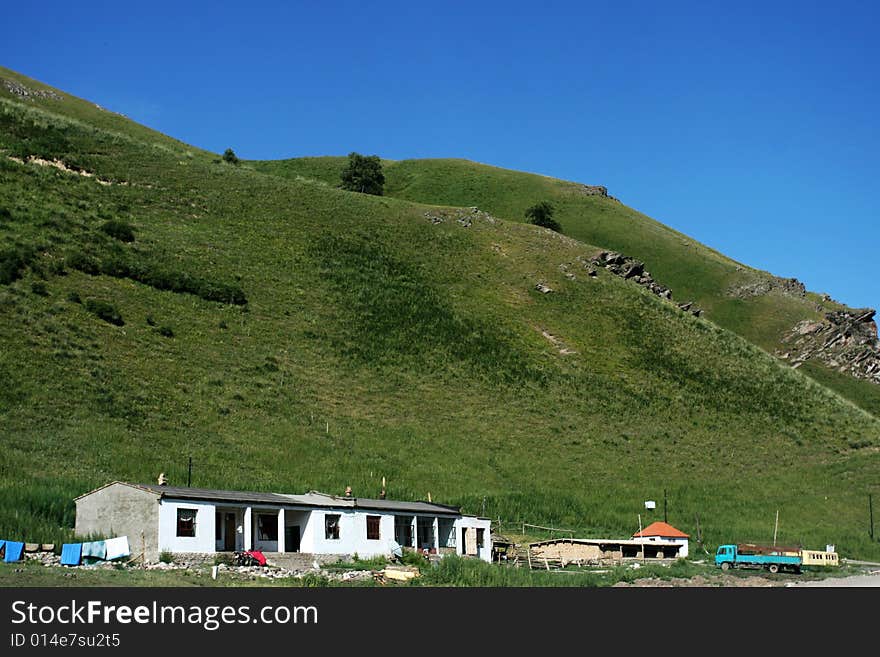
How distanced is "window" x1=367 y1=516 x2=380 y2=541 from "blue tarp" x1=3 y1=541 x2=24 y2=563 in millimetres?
14019

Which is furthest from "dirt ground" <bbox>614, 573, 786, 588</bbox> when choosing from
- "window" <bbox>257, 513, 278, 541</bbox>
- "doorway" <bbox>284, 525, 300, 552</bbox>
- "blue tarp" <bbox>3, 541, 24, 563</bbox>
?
"blue tarp" <bbox>3, 541, 24, 563</bbox>

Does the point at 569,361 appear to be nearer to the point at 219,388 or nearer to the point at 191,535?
the point at 219,388

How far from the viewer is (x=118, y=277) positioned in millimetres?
72375

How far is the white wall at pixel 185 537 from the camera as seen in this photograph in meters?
33.8

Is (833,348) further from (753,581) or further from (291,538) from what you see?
(291,538)

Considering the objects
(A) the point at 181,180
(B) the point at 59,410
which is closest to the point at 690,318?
(A) the point at 181,180

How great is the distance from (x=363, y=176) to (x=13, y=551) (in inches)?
4461

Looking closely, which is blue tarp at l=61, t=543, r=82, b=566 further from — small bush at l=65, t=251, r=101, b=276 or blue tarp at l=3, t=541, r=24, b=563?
small bush at l=65, t=251, r=101, b=276

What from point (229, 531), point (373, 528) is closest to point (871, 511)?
point (373, 528)

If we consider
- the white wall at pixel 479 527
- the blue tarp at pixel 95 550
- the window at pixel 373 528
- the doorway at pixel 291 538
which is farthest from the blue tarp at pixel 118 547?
the white wall at pixel 479 527

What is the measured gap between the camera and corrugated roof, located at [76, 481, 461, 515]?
3509 cm
